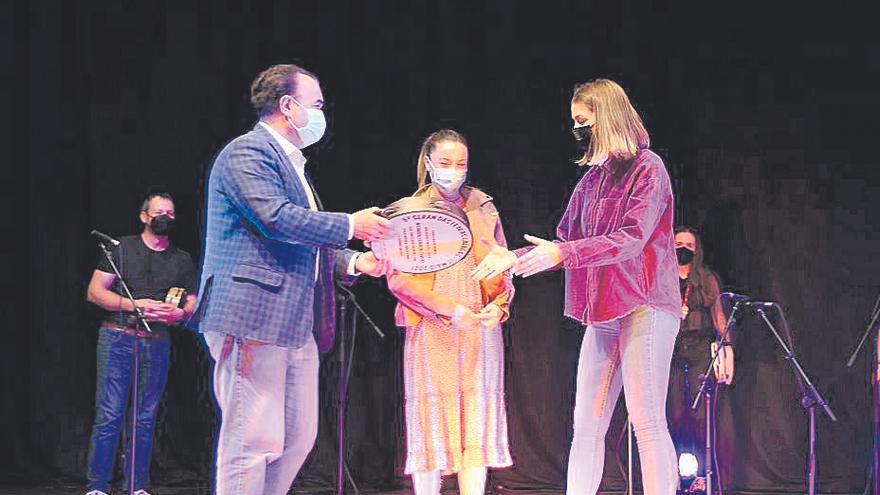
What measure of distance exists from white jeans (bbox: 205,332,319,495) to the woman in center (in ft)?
4.20

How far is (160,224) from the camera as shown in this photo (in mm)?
6121

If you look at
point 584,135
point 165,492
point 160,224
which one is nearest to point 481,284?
point 584,135

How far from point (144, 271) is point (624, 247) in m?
3.61

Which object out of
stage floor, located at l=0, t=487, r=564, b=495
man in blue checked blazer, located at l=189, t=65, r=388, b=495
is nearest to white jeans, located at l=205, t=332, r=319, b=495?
man in blue checked blazer, located at l=189, t=65, r=388, b=495

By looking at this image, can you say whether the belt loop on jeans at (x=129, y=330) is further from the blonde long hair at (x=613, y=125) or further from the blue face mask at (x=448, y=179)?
the blonde long hair at (x=613, y=125)

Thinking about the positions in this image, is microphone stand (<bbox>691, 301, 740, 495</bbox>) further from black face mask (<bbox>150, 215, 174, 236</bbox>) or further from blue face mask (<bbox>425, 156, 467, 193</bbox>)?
black face mask (<bbox>150, 215, 174, 236</bbox>)

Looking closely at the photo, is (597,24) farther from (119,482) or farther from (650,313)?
(119,482)

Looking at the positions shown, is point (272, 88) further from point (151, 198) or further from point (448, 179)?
point (151, 198)

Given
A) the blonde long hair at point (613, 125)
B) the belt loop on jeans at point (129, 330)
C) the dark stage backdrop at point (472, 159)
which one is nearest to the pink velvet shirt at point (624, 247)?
the blonde long hair at point (613, 125)

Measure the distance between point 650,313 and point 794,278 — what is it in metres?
3.49

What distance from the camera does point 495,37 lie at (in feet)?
22.1

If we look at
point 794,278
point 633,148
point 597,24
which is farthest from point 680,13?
point 633,148

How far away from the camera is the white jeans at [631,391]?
3375 mm

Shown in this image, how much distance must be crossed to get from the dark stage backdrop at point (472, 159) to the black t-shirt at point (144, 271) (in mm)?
638
